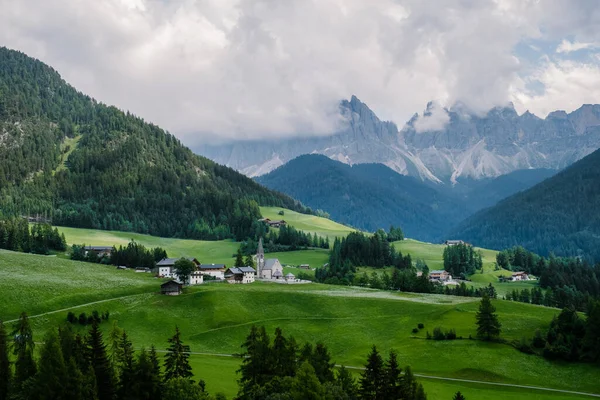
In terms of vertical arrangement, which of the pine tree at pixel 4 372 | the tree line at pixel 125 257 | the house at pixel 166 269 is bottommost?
the pine tree at pixel 4 372

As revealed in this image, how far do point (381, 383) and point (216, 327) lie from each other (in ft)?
174

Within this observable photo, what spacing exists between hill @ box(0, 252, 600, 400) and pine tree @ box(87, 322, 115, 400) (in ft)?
39.9

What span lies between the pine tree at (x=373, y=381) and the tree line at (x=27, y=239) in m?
148

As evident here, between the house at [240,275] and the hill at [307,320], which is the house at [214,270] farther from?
the hill at [307,320]

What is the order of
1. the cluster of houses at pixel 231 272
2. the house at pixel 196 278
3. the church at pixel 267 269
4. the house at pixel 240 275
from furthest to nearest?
the church at pixel 267 269
the house at pixel 240 275
the cluster of houses at pixel 231 272
the house at pixel 196 278

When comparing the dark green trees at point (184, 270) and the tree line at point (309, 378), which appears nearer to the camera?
the tree line at point (309, 378)

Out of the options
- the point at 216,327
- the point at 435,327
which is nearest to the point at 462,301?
the point at 435,327

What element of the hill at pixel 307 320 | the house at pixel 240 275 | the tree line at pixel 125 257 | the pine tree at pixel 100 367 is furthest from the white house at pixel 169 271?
the pine tree at pixel 100 367

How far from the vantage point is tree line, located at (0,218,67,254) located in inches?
7057

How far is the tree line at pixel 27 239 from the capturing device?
179250mm

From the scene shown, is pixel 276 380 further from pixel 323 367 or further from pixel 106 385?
pixel 106 385

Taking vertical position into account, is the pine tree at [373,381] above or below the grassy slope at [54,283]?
below

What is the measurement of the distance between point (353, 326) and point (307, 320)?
9.68 metres

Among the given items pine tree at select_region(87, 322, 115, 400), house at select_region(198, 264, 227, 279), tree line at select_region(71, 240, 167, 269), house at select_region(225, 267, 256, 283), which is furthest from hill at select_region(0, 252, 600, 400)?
tree line at select_region(71, 240, 167, 269)
